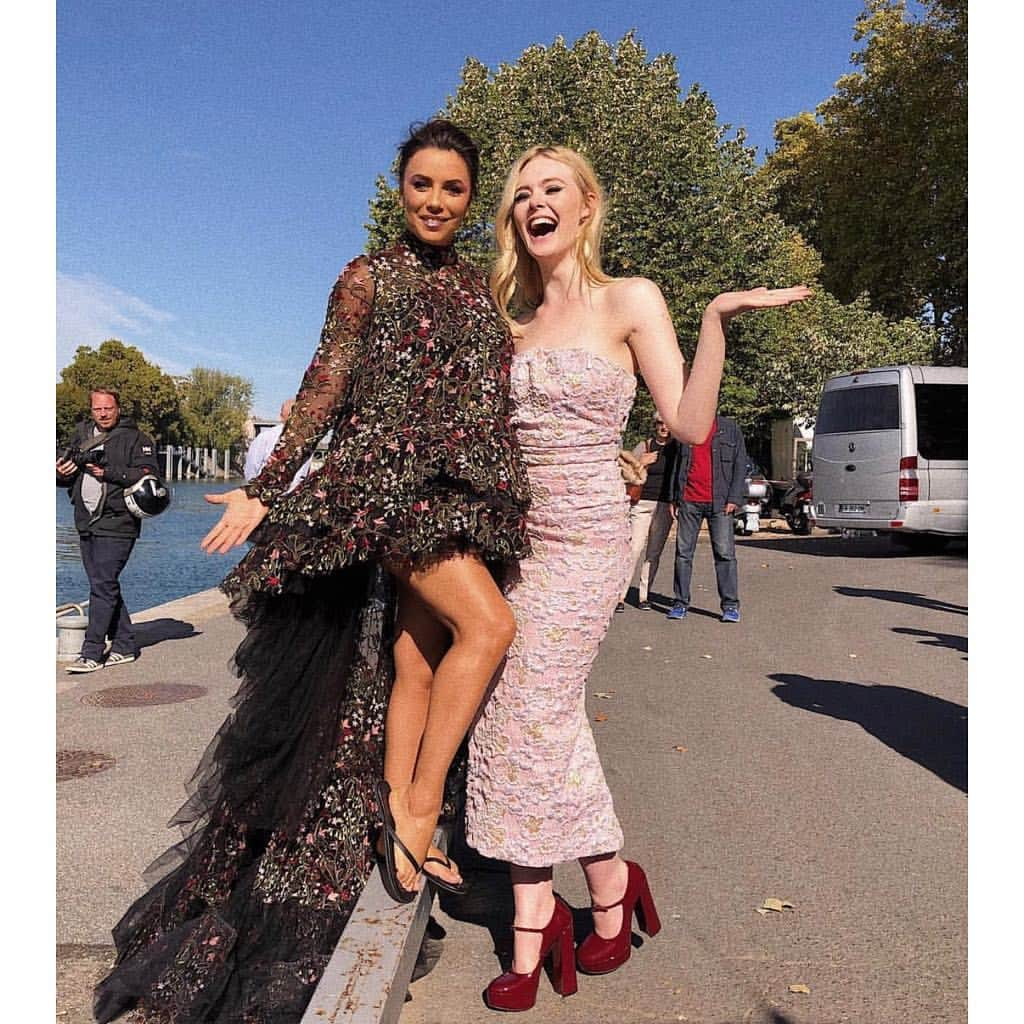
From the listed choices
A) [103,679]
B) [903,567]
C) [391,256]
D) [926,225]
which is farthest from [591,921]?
[926,225]

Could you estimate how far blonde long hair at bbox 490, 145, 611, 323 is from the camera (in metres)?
3.14

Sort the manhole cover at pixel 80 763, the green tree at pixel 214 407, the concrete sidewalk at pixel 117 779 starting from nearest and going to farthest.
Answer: the concrete sidewalk at pixel 117 779 < the manhole cover at pixel 80 763 < the green tree at pixel 214 407

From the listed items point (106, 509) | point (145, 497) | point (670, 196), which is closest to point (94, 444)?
point (106, 509)

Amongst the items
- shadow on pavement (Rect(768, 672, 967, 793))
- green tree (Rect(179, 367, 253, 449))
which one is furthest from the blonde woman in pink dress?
green tree (Rect(179, 367, 253, 449))

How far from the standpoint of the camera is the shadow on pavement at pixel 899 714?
5.87 meters

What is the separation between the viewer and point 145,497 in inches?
338

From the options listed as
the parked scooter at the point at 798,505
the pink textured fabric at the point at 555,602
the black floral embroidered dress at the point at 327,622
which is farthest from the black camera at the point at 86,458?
the parked scooter at the point at 798,505

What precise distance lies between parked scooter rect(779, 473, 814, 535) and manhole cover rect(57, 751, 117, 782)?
21211mm

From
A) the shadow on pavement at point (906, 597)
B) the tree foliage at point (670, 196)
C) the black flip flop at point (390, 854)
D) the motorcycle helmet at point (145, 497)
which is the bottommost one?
the shadow on pavement at point (906, 597)

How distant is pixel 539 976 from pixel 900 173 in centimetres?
3885

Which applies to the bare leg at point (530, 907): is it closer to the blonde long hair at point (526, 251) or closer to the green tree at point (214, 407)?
the blonde long hair at point (526, 251)

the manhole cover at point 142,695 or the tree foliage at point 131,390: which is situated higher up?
the tree foliage at point 131,390

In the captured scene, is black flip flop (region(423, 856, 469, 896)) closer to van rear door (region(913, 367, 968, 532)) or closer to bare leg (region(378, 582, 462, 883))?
bare leg (region(378, 582, 462, 883))

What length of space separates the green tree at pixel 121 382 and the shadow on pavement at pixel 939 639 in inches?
3637
